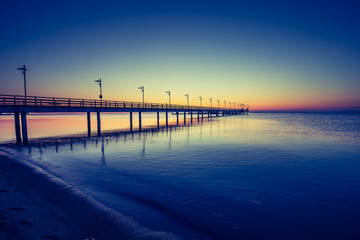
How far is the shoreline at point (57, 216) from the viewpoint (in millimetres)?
4562

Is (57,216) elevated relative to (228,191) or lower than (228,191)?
elevated

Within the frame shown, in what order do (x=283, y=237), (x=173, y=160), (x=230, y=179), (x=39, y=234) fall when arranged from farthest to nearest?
1. (x=173, y=160)
2. (x=230, y=179)
3. (x=283, y=237)
4. (x=39, y=234)

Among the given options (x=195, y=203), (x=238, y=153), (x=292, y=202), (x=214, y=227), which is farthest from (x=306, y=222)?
(x=238, y=153)

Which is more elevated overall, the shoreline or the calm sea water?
the shoreline

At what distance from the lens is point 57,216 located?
5371 millimetres

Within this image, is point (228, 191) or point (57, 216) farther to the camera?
point (228, 191)

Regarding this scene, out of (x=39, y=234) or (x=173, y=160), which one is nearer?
(x=39, y=234)

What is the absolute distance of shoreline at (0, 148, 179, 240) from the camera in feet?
15.0

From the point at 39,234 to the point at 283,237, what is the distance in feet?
20.8

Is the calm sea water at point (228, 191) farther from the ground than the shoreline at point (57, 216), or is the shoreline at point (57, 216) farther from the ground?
the shoreline at point (57, 216)

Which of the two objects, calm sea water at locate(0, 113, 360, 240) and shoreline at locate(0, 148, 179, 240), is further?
calm sea water at locate(0, 113, 360, 240)

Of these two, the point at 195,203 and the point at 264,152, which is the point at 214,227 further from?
the point at 264,152

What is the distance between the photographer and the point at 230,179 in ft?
32.2

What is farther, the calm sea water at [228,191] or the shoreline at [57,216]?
the calm sea water at [228,191]
